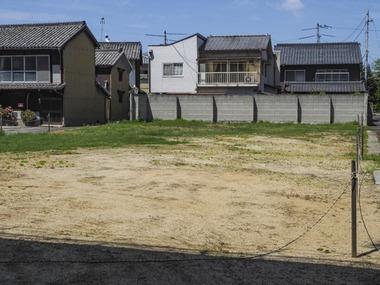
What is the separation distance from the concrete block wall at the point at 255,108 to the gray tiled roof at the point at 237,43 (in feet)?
30.4

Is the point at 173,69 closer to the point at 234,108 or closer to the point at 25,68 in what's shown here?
the point at 234,108

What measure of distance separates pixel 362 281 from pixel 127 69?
138ft

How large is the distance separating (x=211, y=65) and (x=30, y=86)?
17254 millimetres

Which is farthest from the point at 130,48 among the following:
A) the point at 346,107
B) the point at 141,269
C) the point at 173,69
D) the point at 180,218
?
the point at 141,269

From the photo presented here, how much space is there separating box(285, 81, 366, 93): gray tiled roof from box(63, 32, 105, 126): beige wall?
1985cm

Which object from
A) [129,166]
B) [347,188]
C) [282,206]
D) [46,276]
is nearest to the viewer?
[46,276]

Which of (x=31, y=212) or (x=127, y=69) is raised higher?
(x=127, y=69)

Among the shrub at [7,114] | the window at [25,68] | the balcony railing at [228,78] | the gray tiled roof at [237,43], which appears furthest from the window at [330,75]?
the shrub at [7,114]

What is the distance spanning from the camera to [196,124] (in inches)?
1465

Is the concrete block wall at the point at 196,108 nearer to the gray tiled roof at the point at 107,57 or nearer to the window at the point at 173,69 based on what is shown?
the gray tiled roof at the point at 107,57

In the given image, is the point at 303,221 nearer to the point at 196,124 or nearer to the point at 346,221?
the point at 346,221

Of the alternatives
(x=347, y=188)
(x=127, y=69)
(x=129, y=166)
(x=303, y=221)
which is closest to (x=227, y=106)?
(x=127, y=69)

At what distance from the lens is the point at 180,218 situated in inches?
329

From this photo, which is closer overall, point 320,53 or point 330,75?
point 330,75
